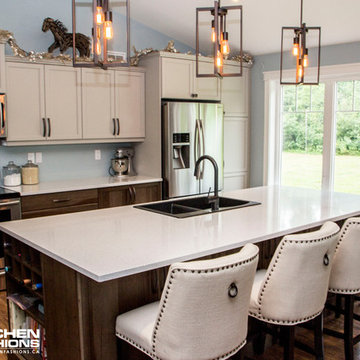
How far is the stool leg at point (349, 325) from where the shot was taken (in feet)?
8.79

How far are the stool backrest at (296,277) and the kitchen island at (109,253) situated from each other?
0.26m

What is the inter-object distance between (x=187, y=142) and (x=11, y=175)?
1.88 metres

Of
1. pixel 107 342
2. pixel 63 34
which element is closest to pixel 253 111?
pixel 63 34

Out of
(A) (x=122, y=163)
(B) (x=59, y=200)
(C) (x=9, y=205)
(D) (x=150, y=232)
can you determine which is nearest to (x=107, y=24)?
(D) (x=150, y=232)

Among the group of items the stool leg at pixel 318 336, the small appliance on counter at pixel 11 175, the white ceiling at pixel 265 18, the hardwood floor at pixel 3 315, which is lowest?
the hardwood floor at pixel 3 315

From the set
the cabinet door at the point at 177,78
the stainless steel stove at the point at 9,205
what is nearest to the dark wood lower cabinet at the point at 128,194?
the stainless steel stove at the point at 9,205

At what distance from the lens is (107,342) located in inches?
82.7

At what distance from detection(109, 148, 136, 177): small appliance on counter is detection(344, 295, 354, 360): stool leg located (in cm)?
314

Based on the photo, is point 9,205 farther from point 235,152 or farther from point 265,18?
point 265,18

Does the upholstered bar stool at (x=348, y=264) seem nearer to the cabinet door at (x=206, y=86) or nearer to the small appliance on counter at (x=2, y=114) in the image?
the small appliance on counter at (x=2, y=114)

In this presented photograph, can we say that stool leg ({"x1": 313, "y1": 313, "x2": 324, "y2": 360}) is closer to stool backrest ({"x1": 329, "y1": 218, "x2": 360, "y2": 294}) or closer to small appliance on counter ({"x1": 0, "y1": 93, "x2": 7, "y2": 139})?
stool backrest ({"x1": 329, "y1": 218, "x2": 360, "y2": 294})

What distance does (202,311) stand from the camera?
1.77m
